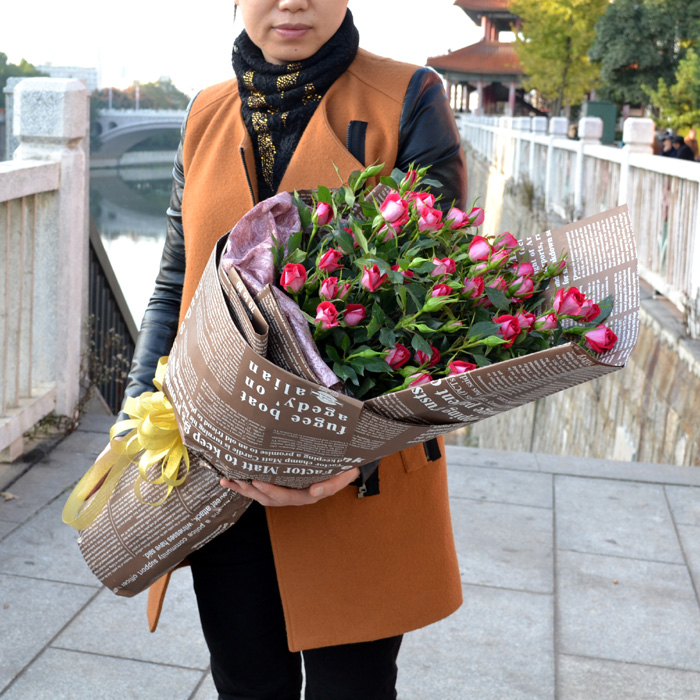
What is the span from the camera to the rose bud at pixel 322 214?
4.11ft

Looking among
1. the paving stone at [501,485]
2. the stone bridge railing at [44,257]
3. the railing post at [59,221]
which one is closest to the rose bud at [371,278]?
the paving stone at [501,485]

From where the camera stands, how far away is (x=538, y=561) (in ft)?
10.5

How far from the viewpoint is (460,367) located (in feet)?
3.64

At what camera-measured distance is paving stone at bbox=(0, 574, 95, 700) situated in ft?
8.30

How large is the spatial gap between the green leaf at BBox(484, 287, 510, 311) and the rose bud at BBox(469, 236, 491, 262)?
5 centimetres

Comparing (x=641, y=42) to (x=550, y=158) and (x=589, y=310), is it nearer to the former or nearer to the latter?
(x=550, y=158)

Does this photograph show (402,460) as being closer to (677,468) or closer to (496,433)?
(677,468)

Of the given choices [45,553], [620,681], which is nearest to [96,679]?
[45,553]

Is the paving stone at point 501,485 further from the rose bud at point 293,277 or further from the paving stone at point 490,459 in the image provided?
the rose bud at point 293,277

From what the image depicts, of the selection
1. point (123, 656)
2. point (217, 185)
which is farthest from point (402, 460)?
point (123, 656)

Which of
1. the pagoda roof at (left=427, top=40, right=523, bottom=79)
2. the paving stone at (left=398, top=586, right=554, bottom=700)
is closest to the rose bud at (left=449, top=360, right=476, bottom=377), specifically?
the paving stone at (left=398, top=586, right=554, bottom=700)


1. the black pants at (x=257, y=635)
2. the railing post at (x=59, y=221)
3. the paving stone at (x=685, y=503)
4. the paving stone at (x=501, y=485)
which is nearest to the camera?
the black pants at (x=257, y=635)

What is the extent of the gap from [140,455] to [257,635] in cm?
37

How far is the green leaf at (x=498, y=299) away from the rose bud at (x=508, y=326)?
28mm
